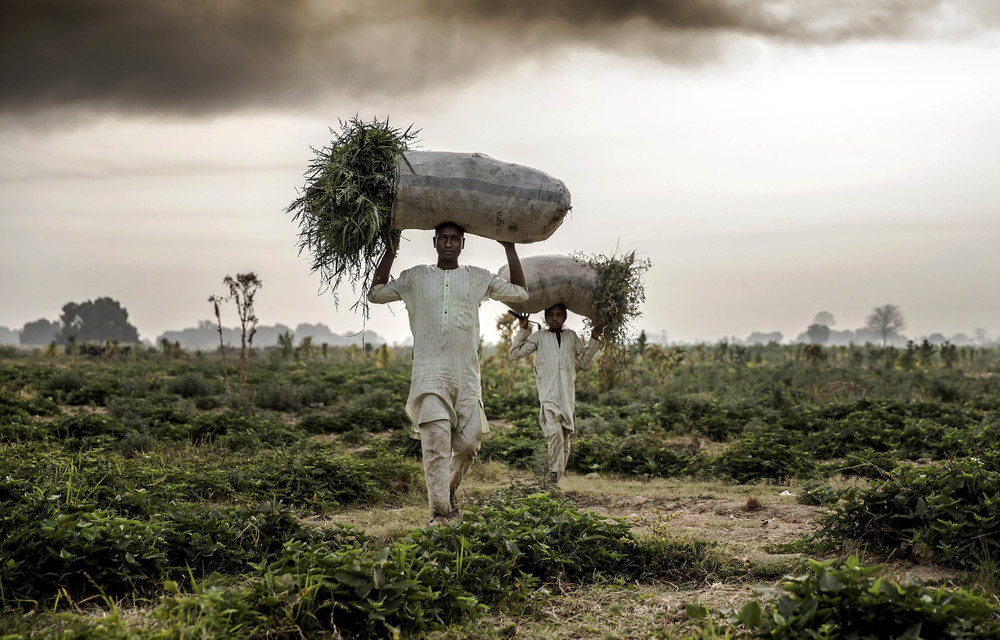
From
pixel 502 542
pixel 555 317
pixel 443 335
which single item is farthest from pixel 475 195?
pixel 555 317

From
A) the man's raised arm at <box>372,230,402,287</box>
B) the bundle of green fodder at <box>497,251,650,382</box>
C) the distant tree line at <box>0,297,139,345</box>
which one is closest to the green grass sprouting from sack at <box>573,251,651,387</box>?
the bundle of green fodder at <box>497,251,650,382</box>

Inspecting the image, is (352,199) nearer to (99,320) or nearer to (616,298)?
(616,298)

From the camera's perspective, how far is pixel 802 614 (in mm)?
3285

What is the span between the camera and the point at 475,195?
18.5ft

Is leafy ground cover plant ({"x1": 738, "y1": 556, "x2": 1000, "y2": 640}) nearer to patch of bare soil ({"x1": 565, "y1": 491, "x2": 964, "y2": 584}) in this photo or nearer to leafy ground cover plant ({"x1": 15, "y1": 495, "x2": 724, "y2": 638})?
patch of bare soil ({"x1": 565, "y1": 491, "x2": 964, "y2": 584})

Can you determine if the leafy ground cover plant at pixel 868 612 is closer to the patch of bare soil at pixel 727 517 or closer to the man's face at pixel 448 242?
the patch of bare soil at pixel 727 517

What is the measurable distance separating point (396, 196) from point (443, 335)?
107 centimetres

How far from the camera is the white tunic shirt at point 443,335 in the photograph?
5.64 meters

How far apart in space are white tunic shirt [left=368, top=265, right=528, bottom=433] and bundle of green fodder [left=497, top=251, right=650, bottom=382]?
7.26 ft

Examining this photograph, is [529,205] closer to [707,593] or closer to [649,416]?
[707,593]

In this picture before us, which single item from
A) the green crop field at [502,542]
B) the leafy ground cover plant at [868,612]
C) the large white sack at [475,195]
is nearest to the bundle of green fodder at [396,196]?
the large white sack at [475,195]

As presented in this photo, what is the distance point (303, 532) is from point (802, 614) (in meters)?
3.00

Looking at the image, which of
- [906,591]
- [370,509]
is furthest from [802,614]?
[370,509]

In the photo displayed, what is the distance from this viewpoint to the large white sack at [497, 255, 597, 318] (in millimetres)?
8023
